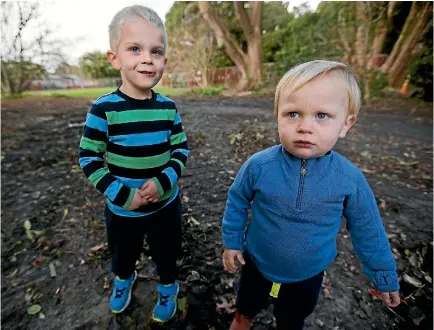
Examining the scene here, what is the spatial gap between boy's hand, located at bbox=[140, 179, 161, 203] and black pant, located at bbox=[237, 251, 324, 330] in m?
0.62

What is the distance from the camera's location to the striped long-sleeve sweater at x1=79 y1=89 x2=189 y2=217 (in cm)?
134

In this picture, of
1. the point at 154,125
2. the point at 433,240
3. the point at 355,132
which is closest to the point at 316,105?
the point at 154,125

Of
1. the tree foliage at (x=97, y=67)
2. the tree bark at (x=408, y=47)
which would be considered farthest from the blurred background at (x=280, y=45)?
the tree foliage at (x=97, y=67)

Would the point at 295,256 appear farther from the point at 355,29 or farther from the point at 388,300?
the point at 355,29

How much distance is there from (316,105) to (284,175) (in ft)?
1.09

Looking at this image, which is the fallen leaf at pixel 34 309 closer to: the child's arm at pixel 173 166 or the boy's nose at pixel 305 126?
the child's arm at pixel 173 166

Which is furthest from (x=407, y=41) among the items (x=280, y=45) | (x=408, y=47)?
(x=280, y=45)

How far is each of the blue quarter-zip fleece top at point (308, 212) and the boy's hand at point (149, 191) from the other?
1.45ft

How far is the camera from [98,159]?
1368mm

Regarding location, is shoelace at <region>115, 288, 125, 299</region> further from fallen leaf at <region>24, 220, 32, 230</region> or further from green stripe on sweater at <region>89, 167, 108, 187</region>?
fallen leaf at <region>24, 220, 32, 230</region>

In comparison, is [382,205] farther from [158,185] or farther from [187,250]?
[158,185]

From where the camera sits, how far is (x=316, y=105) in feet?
3.30

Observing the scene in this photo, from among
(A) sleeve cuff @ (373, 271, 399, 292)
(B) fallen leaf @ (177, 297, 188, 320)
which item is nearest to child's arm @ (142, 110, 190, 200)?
(B) fallen leaf @ (177, 297, 188, 320)

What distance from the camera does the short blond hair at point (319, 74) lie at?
1007mm
